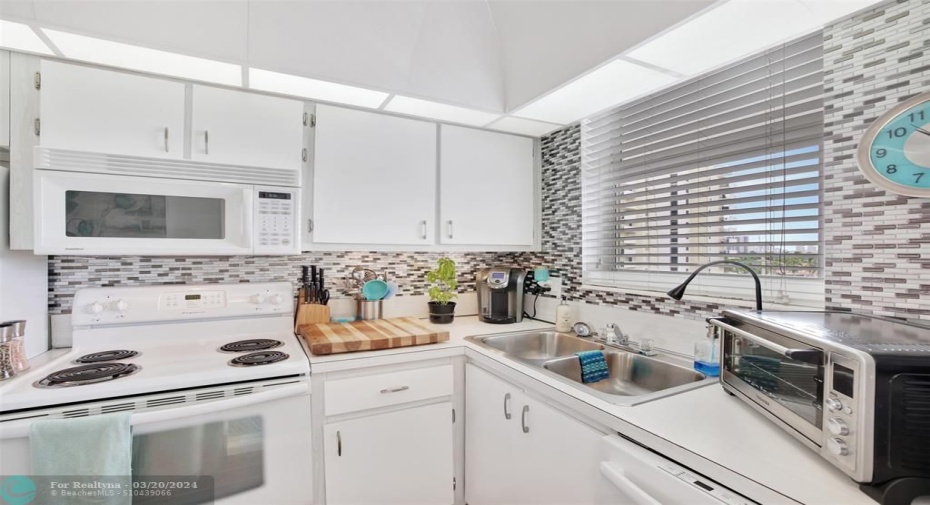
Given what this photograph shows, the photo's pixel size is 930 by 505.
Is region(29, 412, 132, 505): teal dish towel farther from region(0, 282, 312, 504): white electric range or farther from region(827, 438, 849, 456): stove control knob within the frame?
region(827, 438, 849, 456): stove control knob

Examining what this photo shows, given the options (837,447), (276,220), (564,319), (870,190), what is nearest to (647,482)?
(837,447)

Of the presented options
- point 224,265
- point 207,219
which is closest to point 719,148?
point 207,219

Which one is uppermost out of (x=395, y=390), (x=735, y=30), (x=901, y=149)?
(x=735, y=30)

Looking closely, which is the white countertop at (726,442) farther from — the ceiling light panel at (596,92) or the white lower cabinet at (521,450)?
the ceiling light panel at (596,92)

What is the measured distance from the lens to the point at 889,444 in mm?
683

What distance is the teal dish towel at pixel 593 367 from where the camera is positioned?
1.61 m

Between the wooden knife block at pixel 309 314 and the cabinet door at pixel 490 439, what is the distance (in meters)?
0.81

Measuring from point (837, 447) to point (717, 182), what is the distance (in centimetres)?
110

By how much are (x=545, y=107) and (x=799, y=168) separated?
1.06 metres

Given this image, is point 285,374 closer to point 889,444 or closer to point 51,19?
point 51,19

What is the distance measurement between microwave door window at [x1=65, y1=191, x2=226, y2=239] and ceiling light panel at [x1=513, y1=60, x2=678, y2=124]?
153 cm

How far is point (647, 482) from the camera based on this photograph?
0.94 m

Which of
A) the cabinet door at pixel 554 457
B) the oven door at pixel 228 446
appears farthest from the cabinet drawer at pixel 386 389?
the cabinet door at pixel 554 457

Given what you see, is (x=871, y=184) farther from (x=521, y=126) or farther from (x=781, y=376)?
(x=521, y=126)
